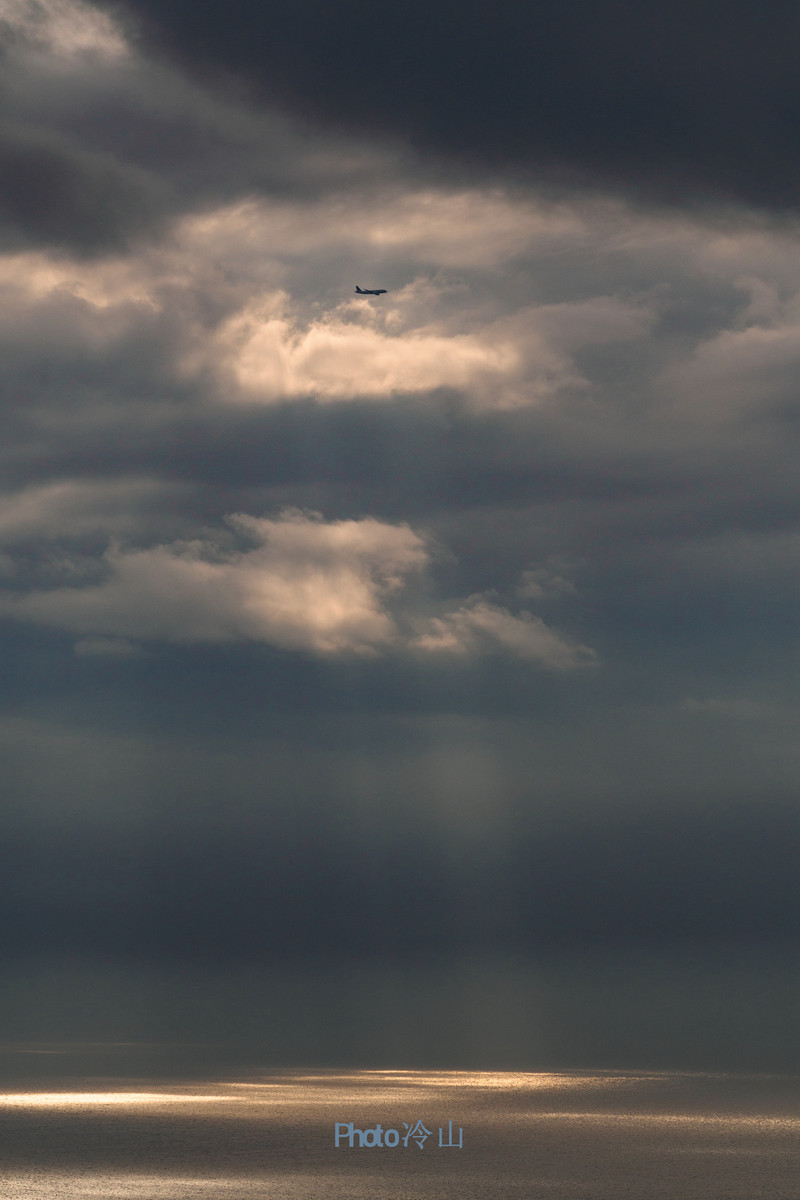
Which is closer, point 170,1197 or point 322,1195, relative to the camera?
point 170,1197

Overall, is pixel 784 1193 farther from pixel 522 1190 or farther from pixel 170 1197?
pixel 170 1197

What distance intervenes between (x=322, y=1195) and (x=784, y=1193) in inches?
3184

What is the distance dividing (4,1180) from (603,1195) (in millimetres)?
→ 104470

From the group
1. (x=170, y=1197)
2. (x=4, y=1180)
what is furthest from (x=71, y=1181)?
(x=170, y=1197)

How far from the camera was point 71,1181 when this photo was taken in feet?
655

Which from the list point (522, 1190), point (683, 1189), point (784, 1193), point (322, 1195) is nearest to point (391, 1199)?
point (322, 1195)

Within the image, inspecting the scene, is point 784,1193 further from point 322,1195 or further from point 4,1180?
point 4,1180

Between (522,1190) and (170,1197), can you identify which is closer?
(170,1197)

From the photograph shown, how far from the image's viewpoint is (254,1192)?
623ft

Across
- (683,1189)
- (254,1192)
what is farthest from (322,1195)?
(683,1189)

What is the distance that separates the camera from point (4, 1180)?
19950cm

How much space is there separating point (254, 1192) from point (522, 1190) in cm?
4642

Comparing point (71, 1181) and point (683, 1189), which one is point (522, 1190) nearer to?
point (683, 1189)

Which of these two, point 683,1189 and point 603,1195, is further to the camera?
point 683,1189
